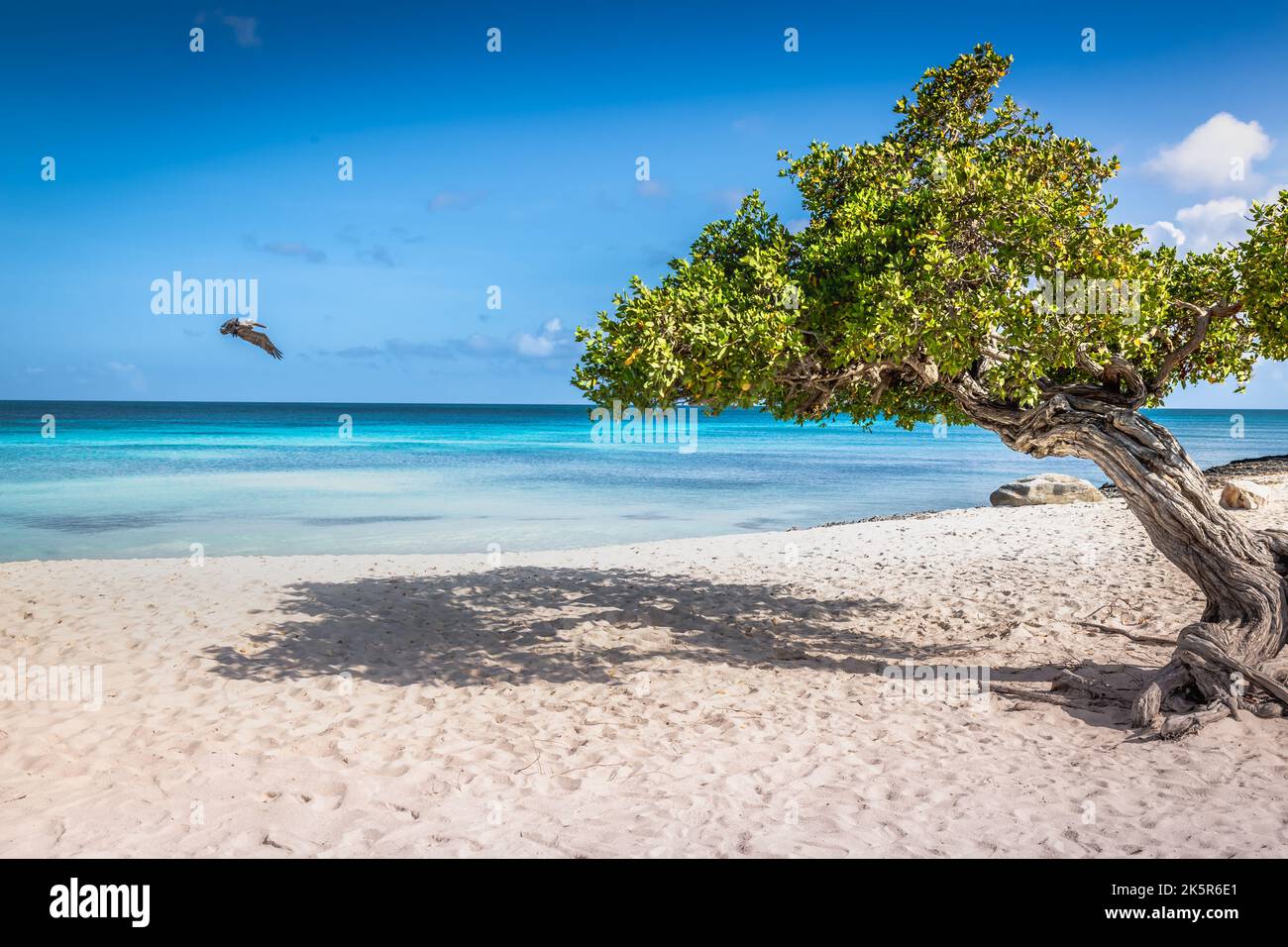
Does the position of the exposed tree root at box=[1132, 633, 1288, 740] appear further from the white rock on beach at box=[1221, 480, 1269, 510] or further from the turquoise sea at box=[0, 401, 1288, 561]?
the turquoise sea at box=[0, 401, 1288, 561]

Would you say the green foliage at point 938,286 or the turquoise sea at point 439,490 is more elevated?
the green foliage at point 938,286

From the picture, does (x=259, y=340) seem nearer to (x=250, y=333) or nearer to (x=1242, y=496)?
(x=250, y=333)

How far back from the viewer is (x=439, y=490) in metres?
35.3

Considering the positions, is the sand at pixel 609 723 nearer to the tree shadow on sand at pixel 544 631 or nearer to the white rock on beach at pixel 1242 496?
the tree shadow on sand at pixel 544 631

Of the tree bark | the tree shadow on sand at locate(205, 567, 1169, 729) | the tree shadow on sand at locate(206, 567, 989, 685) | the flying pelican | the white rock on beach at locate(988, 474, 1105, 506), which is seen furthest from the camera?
the white rock on beach at locate(988, 474, 1105, 506)

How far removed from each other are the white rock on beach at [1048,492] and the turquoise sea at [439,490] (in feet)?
18.9

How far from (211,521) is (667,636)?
1917 cm

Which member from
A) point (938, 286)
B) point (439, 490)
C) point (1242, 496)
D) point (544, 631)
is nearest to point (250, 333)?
point (544, 631)

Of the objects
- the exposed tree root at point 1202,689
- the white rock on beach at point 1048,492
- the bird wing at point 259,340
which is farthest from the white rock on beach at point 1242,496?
the bird wing at point 259,340

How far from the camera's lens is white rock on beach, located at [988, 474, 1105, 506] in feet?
72.7

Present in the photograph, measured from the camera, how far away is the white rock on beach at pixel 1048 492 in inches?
873

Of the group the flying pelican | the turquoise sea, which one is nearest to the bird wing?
the flying pelican

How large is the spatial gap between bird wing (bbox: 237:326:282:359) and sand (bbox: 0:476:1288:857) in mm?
3506
